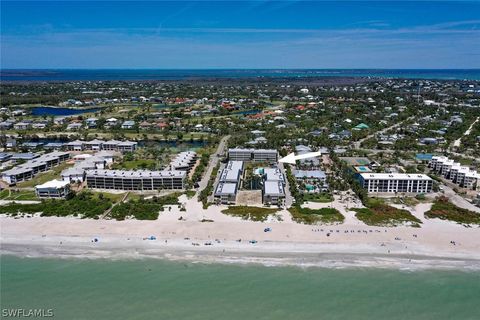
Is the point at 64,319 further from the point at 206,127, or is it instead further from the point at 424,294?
the point at 206,127

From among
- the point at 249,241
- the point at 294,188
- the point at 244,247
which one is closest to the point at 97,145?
the point at 294,188

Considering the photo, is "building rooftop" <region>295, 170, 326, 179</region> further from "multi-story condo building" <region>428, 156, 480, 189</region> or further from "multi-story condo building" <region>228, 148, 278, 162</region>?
"multi-story condo building" <region>428, 156, 480, 189</region>

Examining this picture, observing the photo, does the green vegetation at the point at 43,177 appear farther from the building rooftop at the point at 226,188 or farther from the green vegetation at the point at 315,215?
the green vegetation at the point at 315,215

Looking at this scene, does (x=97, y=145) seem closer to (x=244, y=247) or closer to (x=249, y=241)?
(x=249, y=241)

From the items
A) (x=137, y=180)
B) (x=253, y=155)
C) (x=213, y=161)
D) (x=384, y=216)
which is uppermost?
(x=253, y=155)

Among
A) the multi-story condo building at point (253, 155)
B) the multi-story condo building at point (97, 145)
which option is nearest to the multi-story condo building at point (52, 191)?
the multi-story condo building at point (97, 145)

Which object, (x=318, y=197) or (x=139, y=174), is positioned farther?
(x=139, y=174)

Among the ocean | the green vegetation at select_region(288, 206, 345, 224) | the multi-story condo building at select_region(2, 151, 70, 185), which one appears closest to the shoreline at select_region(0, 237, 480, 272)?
the ocean
